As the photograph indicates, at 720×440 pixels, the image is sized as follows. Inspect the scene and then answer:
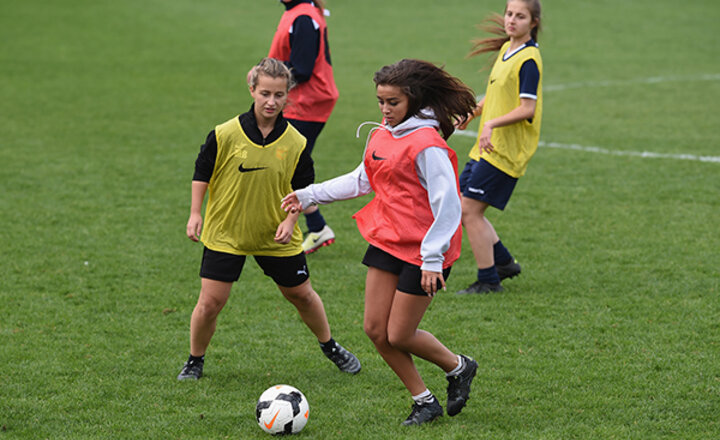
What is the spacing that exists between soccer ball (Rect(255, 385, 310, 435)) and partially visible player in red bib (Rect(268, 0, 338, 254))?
10.1 feet

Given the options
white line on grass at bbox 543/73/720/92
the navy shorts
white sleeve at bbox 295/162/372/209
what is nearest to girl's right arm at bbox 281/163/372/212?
white sleeve at bbox 295/162/372/209

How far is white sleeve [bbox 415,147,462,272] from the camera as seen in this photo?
13.4 ft

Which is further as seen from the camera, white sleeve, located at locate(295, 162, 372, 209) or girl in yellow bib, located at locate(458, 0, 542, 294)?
girl in yellow bib, located at locate(458, 0, 542, 294)

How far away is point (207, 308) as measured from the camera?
4.96m

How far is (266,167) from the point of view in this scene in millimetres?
4863

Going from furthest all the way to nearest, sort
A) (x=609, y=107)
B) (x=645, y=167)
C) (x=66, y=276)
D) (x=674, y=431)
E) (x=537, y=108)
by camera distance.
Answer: (x=609, y=107)
(x=645, y=167)
(x=66, y=276)
(x=537, y=108)
(x=674, y=431)

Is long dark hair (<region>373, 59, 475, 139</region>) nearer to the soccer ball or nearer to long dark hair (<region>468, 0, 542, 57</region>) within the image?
the soccer ball

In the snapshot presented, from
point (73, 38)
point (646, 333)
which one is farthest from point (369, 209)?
point (73, 38)

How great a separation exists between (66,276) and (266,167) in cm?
303

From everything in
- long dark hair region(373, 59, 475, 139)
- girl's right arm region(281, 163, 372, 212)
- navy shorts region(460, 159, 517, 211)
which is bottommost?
navy shorts region(460, 159, 517, 211)

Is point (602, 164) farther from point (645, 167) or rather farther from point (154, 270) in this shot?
point (154, 270)

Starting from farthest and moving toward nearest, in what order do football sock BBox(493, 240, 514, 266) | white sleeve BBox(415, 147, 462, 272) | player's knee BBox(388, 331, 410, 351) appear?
football sock BBox(493, 240, 514, 266) < player's knee BBox(388, 331, 410, 351) < white sleeve BBox(415, 147, 462, 272)

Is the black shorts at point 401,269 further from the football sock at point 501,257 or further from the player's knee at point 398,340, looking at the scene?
the football sock at point 501,257

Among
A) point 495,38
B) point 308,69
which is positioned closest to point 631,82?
point 495,38
